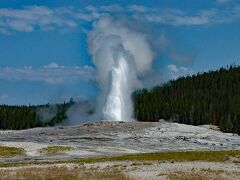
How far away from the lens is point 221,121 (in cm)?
14388

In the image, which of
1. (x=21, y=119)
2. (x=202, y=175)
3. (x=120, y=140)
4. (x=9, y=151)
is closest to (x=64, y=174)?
(x=202, y=175)

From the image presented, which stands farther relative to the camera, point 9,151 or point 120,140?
point 120,140

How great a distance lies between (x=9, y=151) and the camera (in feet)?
214

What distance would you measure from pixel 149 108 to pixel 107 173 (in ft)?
431

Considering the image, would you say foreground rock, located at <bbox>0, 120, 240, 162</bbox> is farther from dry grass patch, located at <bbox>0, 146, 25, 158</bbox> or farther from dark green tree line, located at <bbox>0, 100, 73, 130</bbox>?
dark green tree line, located at <bbox>0, 100, 73, 130</bbox>

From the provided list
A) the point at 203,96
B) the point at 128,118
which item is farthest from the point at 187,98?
the point at 128,118

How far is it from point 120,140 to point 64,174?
4791cm

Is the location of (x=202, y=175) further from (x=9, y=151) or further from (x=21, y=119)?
(x=21, y=119)

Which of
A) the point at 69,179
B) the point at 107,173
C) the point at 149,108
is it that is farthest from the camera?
the point at 149,108

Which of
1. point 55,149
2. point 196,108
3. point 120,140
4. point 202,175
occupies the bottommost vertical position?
point 202,175

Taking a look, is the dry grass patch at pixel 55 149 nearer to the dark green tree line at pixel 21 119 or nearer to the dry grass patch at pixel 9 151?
the dry grass patch at pixel 9 151

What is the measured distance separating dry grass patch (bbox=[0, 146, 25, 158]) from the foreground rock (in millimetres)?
1097

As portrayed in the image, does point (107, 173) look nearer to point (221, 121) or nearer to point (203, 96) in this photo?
point (221, 121)

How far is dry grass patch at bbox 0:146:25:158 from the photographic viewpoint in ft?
208
